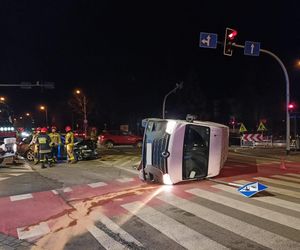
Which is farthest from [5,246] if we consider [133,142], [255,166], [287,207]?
[133,142]

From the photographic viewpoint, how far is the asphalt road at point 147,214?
18.9ft

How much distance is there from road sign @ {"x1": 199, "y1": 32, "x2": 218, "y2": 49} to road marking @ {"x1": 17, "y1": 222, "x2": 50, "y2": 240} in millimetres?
13449

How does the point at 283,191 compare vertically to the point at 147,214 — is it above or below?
above

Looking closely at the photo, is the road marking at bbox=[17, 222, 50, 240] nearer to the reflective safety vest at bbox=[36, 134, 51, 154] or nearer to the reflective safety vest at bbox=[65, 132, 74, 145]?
the reflective safety vest at bbox=[36, 134, 51, 154]

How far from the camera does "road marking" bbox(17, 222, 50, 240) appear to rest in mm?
6194

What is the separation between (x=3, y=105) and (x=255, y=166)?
46.7 feet

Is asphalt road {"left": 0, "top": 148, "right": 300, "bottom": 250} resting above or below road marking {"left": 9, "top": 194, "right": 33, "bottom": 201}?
above

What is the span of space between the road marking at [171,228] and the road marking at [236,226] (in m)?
0.61

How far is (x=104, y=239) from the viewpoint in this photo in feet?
19.2

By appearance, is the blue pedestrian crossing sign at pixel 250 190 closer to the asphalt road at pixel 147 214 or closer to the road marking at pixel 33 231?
the asphalt road at pixel 147 214

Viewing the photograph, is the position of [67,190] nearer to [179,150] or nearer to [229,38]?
[179,150]

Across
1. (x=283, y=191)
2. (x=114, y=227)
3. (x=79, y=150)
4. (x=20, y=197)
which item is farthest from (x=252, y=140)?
(x=114, y=227)

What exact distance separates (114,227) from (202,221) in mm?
1587

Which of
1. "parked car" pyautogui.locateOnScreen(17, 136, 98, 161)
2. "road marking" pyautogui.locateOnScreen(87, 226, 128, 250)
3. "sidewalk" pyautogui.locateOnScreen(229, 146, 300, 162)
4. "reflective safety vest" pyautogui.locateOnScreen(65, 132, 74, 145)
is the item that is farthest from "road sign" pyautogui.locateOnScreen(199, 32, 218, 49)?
"road marking" pyautogui.locateOnScreen(87, 226, 128, 250)
